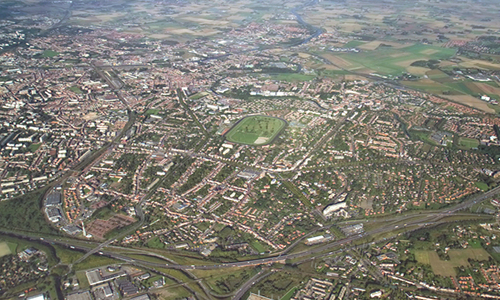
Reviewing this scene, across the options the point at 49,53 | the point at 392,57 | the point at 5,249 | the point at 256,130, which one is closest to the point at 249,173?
the point at 256,130

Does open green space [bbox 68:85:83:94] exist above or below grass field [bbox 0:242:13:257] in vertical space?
below

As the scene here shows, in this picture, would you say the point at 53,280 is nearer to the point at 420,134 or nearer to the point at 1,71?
the point at 420,134

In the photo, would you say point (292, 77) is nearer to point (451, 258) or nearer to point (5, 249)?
point (451, 258)

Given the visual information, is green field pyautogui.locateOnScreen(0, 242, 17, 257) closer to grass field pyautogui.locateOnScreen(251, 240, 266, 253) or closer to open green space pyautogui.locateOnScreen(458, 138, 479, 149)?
grass field pyautogui.locateOnScreen(251, 240, 266, 253)

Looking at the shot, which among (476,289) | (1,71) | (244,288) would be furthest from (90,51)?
(476,289)

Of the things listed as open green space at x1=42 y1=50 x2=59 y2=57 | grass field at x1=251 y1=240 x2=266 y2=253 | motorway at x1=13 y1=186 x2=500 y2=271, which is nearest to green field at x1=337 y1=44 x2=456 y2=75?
motorway at x1=13 y1=186 x2=500 y2=271

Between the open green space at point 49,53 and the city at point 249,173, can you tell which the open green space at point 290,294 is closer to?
the city at point 249,173

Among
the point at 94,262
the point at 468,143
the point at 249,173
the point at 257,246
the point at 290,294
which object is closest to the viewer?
the point at 290,294
